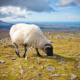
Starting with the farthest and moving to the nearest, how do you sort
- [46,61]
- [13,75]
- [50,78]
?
[46,61], [13,75], [50,78]

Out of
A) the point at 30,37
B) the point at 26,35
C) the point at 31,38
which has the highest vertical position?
the point at 26,35

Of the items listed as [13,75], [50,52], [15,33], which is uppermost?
[15,33]

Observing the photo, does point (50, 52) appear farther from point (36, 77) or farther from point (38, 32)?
point (36, 77)

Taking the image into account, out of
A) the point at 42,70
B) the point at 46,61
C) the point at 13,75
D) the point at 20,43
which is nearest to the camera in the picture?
the point at 13,75

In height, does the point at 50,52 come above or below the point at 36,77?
above

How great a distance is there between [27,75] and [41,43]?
515 cm

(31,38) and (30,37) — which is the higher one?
(30,37)

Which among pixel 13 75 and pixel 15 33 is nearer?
pixel 13 75

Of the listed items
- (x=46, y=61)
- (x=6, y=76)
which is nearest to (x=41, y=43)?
(x=46, y=61)

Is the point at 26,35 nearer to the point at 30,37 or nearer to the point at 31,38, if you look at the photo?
the point at 30,37

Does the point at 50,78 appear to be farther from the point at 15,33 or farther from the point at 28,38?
the point at 15,33

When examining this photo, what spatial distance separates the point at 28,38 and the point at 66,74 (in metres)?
6.69

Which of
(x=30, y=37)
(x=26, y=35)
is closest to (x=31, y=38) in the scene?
(x=30, y=37)

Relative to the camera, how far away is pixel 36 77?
29.0 ft
